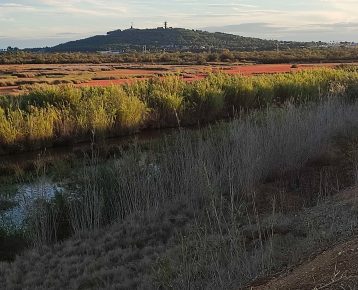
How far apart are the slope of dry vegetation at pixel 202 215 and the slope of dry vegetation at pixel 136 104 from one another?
5.02 metres

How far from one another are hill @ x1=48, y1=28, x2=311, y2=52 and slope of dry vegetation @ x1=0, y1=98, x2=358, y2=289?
115721 millimetres

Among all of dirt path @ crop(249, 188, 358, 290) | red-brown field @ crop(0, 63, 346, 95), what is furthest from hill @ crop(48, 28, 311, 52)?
dirt path @ crop(249, 188, 358, 290)

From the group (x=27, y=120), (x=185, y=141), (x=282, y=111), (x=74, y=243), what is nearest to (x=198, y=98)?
(x=27, y=120)

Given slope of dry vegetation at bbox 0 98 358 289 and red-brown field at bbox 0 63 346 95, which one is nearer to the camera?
slope of dry vegetation at bbox 0 98 358 289

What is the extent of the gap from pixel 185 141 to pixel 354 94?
39.2 feet

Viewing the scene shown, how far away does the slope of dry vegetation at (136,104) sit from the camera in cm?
1900

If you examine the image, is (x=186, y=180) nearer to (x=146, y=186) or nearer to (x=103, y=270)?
(x=146, y=186)

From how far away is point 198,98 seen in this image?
2425cm

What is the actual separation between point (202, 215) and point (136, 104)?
41.9 feet

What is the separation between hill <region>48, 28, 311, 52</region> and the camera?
13166 cm

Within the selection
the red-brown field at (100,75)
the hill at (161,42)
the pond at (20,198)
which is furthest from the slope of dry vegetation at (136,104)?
the hill at (161,42)

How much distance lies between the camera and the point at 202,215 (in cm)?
959

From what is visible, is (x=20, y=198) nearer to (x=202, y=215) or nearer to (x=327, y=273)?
(x=202, y=215)

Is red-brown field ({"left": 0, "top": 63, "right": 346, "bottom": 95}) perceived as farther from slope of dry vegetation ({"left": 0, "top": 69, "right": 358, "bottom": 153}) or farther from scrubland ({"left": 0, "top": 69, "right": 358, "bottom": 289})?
scrubland ({"left": 0, "top": 69, "right": 358, "bottom": 289})
